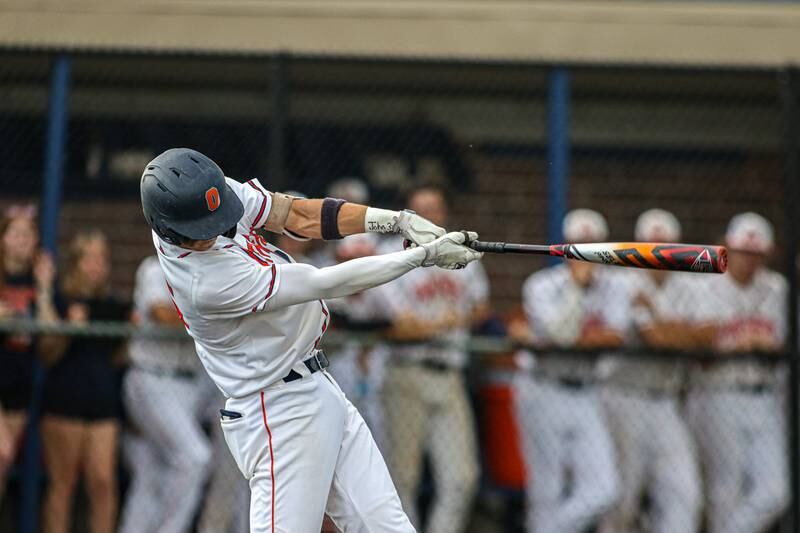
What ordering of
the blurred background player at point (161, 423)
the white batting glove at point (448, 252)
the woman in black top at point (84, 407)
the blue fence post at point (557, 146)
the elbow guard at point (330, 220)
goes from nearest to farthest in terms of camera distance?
the white batting glove at point (448, 252)
the elbow guard at point (330, 220)
the woman in black top at point (84, 407)
the blurred background player at point (161, 423)
the blue fence post at point (557, 146)

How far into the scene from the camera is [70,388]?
607 cm

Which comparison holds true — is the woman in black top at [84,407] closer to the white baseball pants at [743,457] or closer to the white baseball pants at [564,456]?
the white baseball pants at [564,456]

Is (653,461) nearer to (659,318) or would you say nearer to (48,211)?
→ (659,318)

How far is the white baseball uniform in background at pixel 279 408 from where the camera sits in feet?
13.3

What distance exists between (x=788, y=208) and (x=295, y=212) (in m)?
2.68

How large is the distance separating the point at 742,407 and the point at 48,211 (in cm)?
375

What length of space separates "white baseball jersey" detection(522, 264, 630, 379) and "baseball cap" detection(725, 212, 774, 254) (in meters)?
0.74

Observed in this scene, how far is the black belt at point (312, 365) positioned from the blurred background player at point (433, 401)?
1.82m

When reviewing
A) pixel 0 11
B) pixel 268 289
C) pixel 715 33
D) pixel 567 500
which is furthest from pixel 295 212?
pixel 715 33

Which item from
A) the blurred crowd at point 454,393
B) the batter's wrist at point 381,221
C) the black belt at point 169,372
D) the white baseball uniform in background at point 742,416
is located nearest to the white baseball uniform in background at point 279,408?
the batter's wrist at point 381,221

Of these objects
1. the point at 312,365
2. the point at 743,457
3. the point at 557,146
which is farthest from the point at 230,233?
the point at 743,457

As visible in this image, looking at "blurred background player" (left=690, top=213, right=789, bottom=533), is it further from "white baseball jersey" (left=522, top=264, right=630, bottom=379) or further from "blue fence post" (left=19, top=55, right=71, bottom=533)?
"blue fence post" (left=19, top=55, right=71, bottom=533)

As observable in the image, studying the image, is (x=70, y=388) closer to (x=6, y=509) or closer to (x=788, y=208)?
(x=6, y=509)

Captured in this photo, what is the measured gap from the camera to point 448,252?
4035 millimetres
